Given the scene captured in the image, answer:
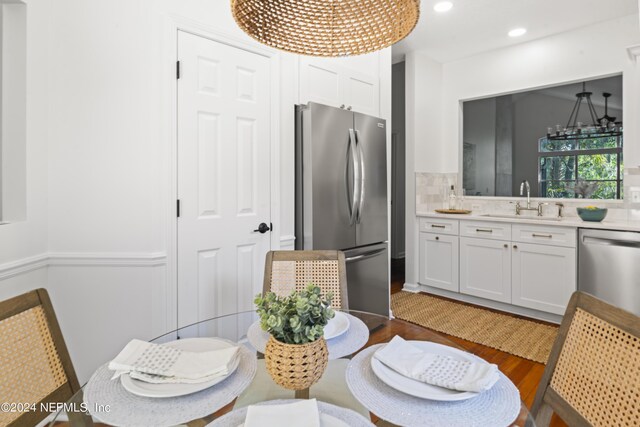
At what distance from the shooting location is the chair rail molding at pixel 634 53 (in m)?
3.15

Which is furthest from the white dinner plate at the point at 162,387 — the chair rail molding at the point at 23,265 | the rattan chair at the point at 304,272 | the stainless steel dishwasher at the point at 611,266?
the stainless steel dishwasher at the point at 611,266

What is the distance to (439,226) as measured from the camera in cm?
410

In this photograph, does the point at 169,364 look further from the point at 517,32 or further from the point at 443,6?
the point at 517,32

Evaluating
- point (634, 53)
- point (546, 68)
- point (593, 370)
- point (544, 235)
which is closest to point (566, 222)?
point (544, 235)

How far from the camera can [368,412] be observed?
2.76ft

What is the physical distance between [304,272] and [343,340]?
0.63 m

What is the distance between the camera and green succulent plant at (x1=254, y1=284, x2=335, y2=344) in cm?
81

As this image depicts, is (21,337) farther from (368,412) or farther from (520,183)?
(520,183)

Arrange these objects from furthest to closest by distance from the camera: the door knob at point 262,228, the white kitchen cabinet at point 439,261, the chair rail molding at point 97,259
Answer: the white kitchen cabinet at point 439,261 < the door knob at point 262,228 < the chair rail molding at point 97,259

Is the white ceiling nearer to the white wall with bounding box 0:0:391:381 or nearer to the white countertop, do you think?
the white countertop

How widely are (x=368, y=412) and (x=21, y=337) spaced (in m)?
0.92

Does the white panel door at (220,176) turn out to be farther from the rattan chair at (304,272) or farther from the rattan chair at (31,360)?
the rattan chair at (31,360)

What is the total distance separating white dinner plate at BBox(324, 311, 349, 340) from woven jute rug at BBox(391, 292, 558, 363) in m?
2.03

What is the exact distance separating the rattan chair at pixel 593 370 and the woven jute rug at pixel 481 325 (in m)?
1.98
